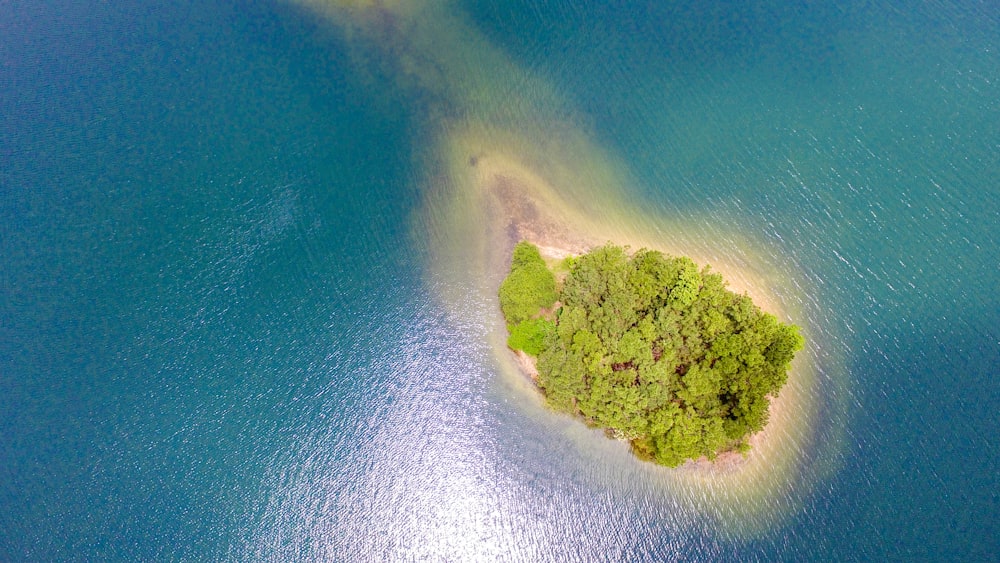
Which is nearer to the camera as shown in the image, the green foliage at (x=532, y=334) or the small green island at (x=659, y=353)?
the small green island at (x=659, y=353)

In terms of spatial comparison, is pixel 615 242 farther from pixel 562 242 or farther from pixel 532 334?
pixel 532 334

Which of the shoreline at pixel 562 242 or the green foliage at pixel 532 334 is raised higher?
the shoreline at pixel 562 242

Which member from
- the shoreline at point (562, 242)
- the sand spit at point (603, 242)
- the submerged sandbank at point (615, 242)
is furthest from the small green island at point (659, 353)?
the submerged sandbank at point (615, 242)

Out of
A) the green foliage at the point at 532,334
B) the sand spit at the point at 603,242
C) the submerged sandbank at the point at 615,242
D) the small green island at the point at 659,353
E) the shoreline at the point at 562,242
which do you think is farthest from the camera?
the shoreline at the point at 562,242

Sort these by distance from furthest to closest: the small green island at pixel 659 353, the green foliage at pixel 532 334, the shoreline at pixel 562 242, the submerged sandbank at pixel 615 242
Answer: the shoreline at pixel 562 242 → the submerged sandbank at pixel 615 242 → the green foliage at pixel 532 334 → the small green island at pixel 659 353

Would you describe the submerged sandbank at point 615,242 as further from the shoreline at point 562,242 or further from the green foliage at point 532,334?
the green foliage at point 532,334

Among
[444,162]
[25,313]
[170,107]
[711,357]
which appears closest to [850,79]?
[711,357]

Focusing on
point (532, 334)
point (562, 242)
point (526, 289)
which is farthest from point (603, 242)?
point (532, 334)
